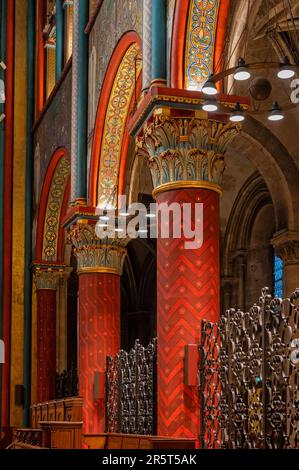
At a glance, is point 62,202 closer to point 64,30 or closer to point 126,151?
point 64,30

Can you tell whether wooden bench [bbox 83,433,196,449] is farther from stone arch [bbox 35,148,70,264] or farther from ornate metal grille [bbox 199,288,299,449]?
stone arch [bbox 35,148,70,264]

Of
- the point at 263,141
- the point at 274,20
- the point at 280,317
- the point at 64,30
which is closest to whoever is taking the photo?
the point at 280,317

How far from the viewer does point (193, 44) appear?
31.6 ft

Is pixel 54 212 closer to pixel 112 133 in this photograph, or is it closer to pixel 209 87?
pixel 112 133

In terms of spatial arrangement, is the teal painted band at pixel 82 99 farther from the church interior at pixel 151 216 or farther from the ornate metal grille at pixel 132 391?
the ornate metal grille at pixel 132 391

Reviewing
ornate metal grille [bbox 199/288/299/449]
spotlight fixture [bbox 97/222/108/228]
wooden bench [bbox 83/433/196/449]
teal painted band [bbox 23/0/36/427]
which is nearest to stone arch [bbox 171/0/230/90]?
ornate metal grille [bbox 199/288/299/449]

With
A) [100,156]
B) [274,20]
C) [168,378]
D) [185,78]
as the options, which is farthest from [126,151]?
[168,378]

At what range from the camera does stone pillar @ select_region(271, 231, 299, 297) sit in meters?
16.0

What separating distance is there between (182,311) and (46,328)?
32.6ft

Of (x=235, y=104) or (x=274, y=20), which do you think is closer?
(x=235, y=104)

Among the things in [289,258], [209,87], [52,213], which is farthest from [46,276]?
[209,87]

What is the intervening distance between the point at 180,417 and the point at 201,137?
2.83 metres

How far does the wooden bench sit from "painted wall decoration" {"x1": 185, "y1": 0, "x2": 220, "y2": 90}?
3.63 metres
